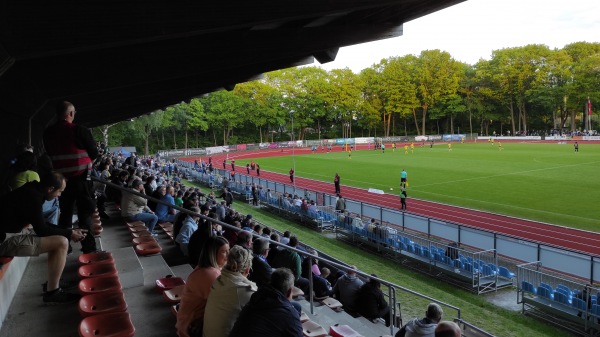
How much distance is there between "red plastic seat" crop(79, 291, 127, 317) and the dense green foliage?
68.7m

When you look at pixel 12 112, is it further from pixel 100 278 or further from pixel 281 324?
pixel 281 324

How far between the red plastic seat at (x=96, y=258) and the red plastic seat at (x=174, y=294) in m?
1.18

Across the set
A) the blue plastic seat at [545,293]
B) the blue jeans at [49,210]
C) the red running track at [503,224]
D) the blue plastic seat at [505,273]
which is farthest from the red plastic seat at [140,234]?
the red running track at [503,224]

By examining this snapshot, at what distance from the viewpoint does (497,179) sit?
32688 mm

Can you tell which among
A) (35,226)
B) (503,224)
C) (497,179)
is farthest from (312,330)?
(497,179)

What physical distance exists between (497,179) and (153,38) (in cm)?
3258

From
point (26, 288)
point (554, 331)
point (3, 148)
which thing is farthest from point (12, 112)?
point (554, 331)

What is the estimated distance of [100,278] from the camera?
5.56 m

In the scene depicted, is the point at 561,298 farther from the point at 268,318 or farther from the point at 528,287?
the point at 268,318

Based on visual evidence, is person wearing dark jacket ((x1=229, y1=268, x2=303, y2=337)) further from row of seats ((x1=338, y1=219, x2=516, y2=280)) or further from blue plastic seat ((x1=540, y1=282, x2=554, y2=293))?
row of seats ((x1=338, y1=219, x2=516, y2=280))

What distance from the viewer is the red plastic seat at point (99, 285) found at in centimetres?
525

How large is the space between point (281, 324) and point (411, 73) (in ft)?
300

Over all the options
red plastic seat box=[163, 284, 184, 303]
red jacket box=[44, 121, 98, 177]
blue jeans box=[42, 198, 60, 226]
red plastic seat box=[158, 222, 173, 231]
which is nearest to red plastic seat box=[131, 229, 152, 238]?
blue jeans box=[42, 198, 60, 226]

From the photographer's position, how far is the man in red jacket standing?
16.4 ft
